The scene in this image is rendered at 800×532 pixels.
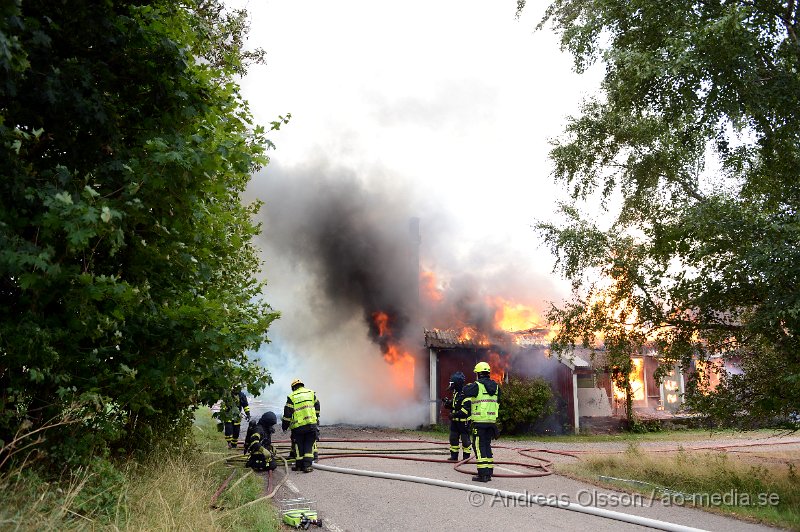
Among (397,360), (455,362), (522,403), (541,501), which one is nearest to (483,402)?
(541,501)

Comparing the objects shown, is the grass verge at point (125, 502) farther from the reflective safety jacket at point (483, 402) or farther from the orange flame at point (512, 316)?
the orange flame at point (512, 316)

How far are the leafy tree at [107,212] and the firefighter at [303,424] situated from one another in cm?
Result: 428

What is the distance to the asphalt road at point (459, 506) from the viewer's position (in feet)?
20.6

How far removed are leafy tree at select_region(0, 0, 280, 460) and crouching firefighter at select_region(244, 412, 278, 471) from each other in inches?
157

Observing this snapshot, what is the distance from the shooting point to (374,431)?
19.4m

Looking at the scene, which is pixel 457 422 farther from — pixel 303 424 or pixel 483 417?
pixel 303 424

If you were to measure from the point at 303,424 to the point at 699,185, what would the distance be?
30.1 feet

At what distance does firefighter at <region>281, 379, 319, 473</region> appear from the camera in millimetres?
10258

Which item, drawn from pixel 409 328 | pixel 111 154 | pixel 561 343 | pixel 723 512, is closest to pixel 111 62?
pixel 111 154

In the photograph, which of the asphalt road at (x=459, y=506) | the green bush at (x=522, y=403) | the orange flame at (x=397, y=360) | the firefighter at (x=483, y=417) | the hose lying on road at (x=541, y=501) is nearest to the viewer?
the hose lying on road at (x=541, y=501)

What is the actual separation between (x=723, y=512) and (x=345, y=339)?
18.2 m

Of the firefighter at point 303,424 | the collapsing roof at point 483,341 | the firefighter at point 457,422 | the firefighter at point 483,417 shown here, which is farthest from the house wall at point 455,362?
the firefighter at point 483,417

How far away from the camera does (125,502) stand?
5238 millimetres

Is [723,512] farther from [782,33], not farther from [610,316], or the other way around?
[782,33]
